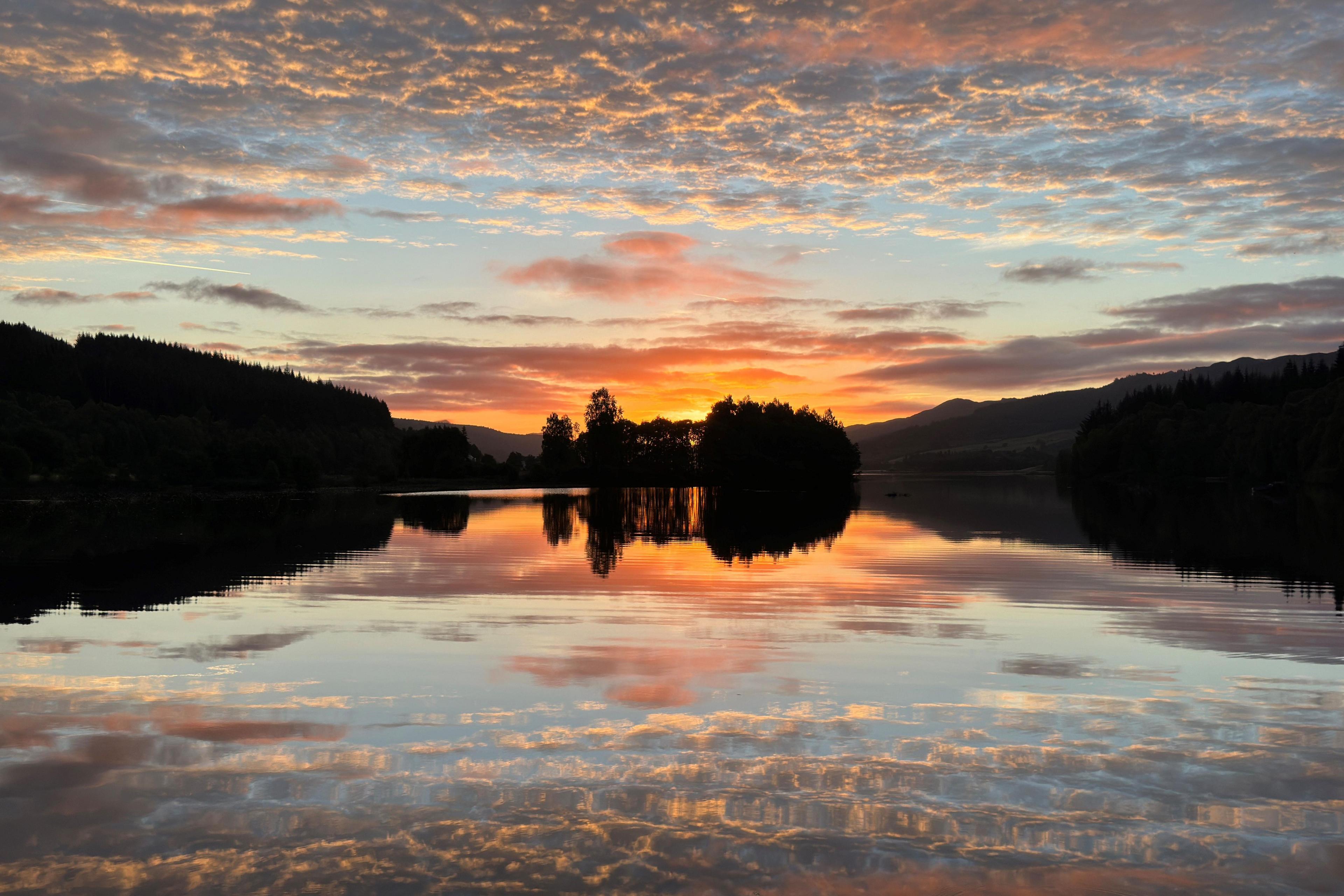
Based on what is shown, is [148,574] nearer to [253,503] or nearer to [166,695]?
[166,695]

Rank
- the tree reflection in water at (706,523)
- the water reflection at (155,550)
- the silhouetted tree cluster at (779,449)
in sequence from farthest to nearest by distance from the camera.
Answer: the silhouetted tree cluster at (779,449), the tree reflection in water at (706,523), the water reflection at (155,550)

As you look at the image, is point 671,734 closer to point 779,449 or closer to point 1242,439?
point 779,449

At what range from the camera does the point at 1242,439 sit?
486 feet

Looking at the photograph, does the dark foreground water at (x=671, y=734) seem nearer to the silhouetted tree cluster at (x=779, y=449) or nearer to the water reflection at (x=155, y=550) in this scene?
the water reflection at (x=155, y=550)

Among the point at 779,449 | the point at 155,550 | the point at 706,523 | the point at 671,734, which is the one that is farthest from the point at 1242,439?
the point at 671,734

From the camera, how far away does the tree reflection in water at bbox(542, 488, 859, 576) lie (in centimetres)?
4091

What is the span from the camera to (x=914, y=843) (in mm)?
8078

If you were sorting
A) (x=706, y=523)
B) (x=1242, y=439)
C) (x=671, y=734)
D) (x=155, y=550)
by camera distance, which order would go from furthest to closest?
1. (x=1242, y=439)
2. (x=706, y=523)
3. (x=155, y=550)
4. (x=671, y=734)

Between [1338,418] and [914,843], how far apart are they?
123354 mm

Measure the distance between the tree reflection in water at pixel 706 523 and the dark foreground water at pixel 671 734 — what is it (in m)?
11.7

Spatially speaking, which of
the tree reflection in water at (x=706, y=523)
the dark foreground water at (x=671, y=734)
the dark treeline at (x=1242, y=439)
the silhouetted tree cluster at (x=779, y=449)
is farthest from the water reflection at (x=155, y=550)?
the dark treeline at (x=1242, y=439)

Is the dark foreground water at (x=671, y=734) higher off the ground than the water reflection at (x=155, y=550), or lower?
lower

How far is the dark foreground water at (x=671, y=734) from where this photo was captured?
774 cm

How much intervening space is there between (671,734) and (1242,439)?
533 feet
